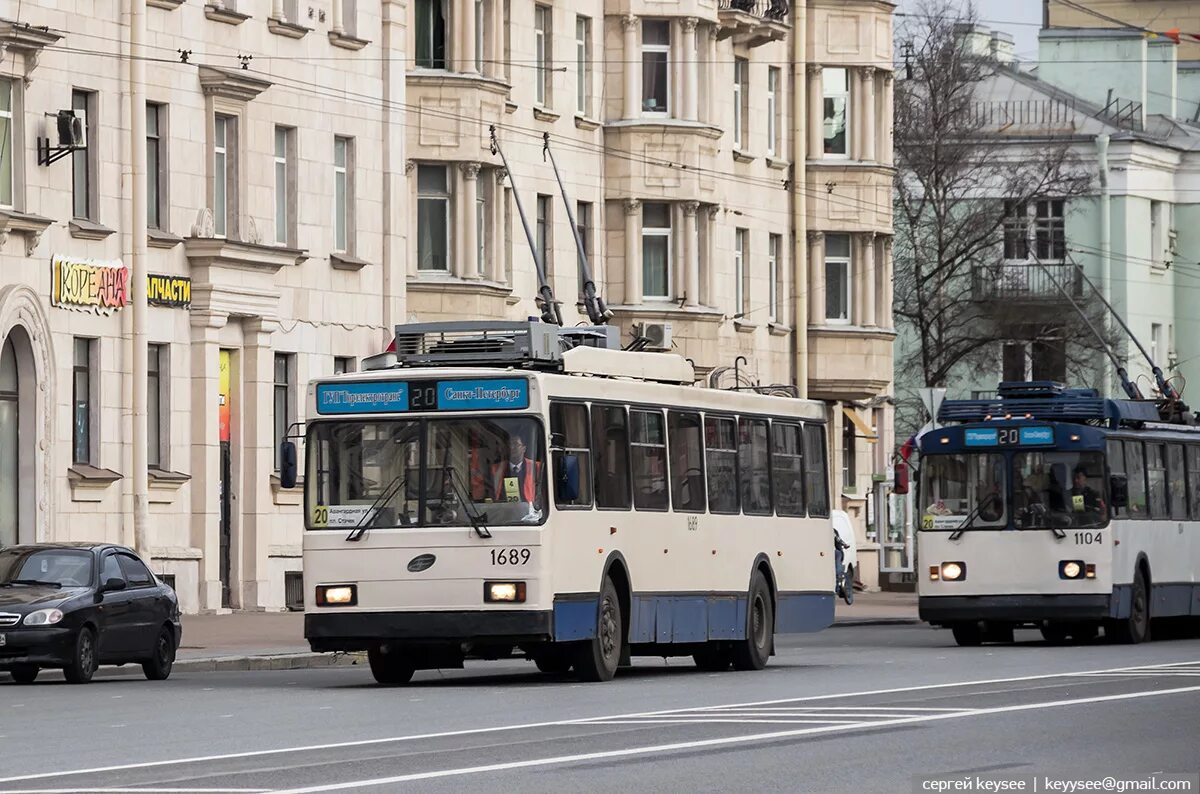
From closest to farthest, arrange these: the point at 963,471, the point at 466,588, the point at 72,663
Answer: the point at 466,588 → the point at 72,663 → the point at 963,471

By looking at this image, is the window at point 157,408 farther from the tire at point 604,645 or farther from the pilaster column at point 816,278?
the pilaster column at point 816,278

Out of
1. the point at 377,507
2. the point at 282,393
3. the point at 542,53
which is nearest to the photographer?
the point at 377,507

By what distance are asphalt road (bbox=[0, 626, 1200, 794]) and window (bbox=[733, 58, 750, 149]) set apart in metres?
28.8

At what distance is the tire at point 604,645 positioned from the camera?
2505 centimetres

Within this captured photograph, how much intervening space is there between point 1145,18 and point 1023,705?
Result: 6781 cm

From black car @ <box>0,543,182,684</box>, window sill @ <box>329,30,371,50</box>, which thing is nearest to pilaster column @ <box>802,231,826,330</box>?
window sill @ <box>329,30,371,50</box>

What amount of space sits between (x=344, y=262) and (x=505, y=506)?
A: 2040 cm

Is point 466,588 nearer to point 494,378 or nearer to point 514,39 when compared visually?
point 494,378

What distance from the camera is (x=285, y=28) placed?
4266cm

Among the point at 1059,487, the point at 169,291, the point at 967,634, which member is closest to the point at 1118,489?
the point at 1059,487

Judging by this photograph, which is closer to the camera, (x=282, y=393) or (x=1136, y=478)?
(x=1136, y=478)

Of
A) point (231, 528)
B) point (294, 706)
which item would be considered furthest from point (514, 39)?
point (294, 706)

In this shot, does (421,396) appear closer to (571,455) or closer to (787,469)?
(571,455)

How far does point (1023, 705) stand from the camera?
20734 mm
